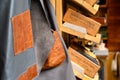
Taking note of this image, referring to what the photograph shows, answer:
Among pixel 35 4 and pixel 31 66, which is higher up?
pixel 35 4

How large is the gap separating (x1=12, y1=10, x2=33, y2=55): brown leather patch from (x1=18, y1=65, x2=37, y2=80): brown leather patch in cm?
8

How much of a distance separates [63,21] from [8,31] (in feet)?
2.85

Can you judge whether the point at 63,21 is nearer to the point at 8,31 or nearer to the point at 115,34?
the point at 8,31

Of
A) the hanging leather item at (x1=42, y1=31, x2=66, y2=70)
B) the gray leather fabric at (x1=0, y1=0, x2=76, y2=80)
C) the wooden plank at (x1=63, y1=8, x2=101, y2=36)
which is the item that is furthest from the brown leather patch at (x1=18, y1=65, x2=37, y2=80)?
the wooden plank at (x1=63, y1=8, x2=101, y2=36)

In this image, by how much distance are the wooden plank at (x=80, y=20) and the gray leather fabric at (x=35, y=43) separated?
0.46 m

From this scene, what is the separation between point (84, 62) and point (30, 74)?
856mm

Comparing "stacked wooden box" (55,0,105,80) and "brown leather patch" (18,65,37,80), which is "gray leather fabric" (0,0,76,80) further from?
"stacked wooden box" (55,0,105,80)

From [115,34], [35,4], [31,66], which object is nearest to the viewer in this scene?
[31,66]

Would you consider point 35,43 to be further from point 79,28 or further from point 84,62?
point 84,62

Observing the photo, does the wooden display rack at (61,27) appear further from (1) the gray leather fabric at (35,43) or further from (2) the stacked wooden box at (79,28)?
(1) the gray leather fabric at (35,43)

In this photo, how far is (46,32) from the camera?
103 centimetres

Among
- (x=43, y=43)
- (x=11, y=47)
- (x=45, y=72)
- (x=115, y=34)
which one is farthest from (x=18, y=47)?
(x=115, y=34)

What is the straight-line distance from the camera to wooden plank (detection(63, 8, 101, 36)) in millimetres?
1576

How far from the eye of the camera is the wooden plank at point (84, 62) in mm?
1660
